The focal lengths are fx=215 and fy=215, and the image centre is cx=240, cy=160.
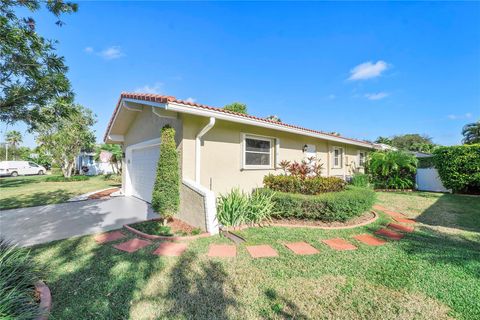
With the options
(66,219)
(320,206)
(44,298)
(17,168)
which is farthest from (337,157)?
(17,168)

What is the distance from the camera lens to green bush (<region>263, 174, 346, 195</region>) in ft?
22.5

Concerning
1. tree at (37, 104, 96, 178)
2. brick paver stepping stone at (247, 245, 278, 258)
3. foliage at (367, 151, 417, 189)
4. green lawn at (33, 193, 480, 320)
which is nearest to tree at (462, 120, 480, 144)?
foliage at (367, 151, 417, 189)

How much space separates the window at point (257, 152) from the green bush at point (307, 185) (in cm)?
108

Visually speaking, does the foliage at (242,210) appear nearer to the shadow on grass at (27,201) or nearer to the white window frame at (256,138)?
the white window frame at (256,138)

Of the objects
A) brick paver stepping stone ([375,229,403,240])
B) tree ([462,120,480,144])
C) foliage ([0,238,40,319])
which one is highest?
tree ([462,120,480,144])

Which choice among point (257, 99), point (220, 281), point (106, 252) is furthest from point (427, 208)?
point (257, 99)

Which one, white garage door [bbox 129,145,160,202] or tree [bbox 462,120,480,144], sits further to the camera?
tree [bbox 462,120,480,144]

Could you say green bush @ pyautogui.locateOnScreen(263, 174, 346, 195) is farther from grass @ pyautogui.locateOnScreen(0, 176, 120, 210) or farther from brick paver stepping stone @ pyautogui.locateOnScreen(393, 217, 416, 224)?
grass @ pyautogui.locateOnScreen(0, 176, 120, 210)

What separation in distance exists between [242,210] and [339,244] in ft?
8.17

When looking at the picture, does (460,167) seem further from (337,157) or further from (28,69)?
(28,69)

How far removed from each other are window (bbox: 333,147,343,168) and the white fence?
5.99 m

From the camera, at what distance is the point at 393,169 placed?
562 inches

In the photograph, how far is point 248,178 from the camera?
802 cm

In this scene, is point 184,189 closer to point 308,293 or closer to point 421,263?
point 308,293
